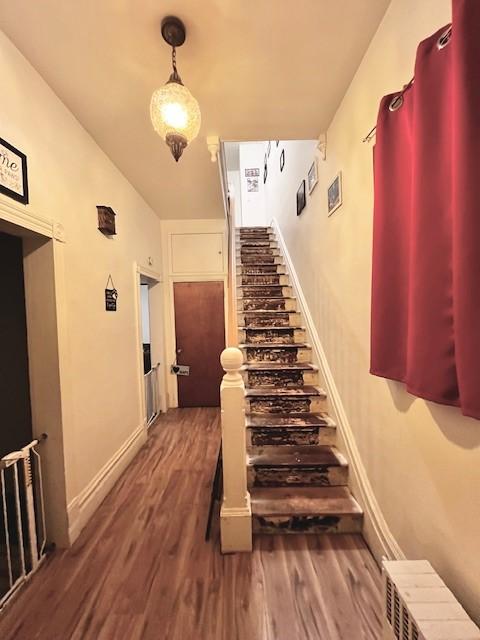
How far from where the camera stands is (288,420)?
217 centimetres

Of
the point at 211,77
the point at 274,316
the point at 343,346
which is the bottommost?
the point at 343,346

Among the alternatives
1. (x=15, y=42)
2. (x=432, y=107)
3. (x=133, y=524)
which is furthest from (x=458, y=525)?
(x=15, y=42)

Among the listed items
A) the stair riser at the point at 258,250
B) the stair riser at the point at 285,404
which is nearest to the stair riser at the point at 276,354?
the stair riser at the point at 285,404

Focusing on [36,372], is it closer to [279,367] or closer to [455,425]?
[279,367]

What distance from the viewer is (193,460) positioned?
2643 millimetres

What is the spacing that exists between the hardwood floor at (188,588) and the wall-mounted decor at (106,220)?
2.07m

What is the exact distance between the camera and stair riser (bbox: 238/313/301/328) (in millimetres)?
3092

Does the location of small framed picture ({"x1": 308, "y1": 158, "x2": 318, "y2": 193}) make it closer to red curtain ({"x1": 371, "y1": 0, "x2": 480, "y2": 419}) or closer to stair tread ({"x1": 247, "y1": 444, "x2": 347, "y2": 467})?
red curtain ({"x1": 371, "y1": 0, "x2": 480, "y2": 419})

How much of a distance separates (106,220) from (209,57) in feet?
4.31

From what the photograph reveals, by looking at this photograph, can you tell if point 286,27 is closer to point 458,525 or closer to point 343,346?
point 343,346

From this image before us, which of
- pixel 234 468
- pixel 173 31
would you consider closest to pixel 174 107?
pixel 173 31

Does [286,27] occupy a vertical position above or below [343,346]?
above

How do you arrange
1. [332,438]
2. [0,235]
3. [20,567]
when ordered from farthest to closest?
[332,438]
[0,235]
[20,567]

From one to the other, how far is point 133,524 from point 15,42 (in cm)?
273
